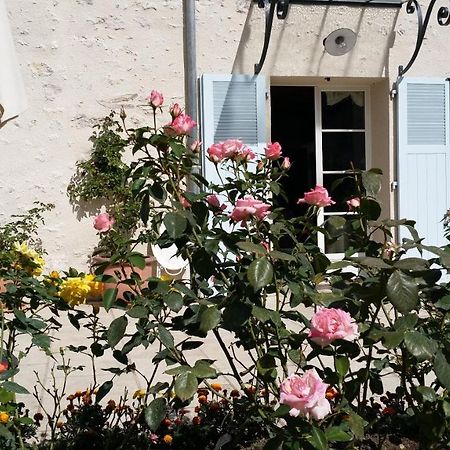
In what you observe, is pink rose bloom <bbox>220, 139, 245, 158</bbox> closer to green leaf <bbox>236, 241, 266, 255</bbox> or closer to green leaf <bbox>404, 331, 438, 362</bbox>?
green leaf <bbox>236, 241, 266, 255</bbox>

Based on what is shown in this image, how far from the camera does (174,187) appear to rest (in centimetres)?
175

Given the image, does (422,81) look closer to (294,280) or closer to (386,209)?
(386,209)

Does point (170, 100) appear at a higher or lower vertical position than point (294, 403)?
higher

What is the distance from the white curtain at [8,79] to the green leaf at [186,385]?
2.13m

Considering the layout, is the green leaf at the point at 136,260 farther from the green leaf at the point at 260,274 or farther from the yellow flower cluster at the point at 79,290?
the green leaf at the point at 260,274

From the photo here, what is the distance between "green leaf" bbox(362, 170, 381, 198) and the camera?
5.28 ft

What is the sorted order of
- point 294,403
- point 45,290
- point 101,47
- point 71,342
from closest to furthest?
1. point 294,403
2. point 45,290
3. point 71,342
4. point 101,47

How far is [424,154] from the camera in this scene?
691cm

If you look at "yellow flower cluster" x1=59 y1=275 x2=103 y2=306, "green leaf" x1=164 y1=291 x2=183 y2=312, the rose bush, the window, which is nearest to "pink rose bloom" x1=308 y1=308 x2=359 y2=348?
the rose bush

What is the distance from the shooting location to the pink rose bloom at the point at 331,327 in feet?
4.28

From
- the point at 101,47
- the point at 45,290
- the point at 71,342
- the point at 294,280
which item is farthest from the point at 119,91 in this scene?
the point at 294,280

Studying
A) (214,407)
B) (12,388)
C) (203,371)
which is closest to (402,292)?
(203,371)

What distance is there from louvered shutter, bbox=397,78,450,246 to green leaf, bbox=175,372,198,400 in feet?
18.9

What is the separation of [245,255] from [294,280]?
15cm
